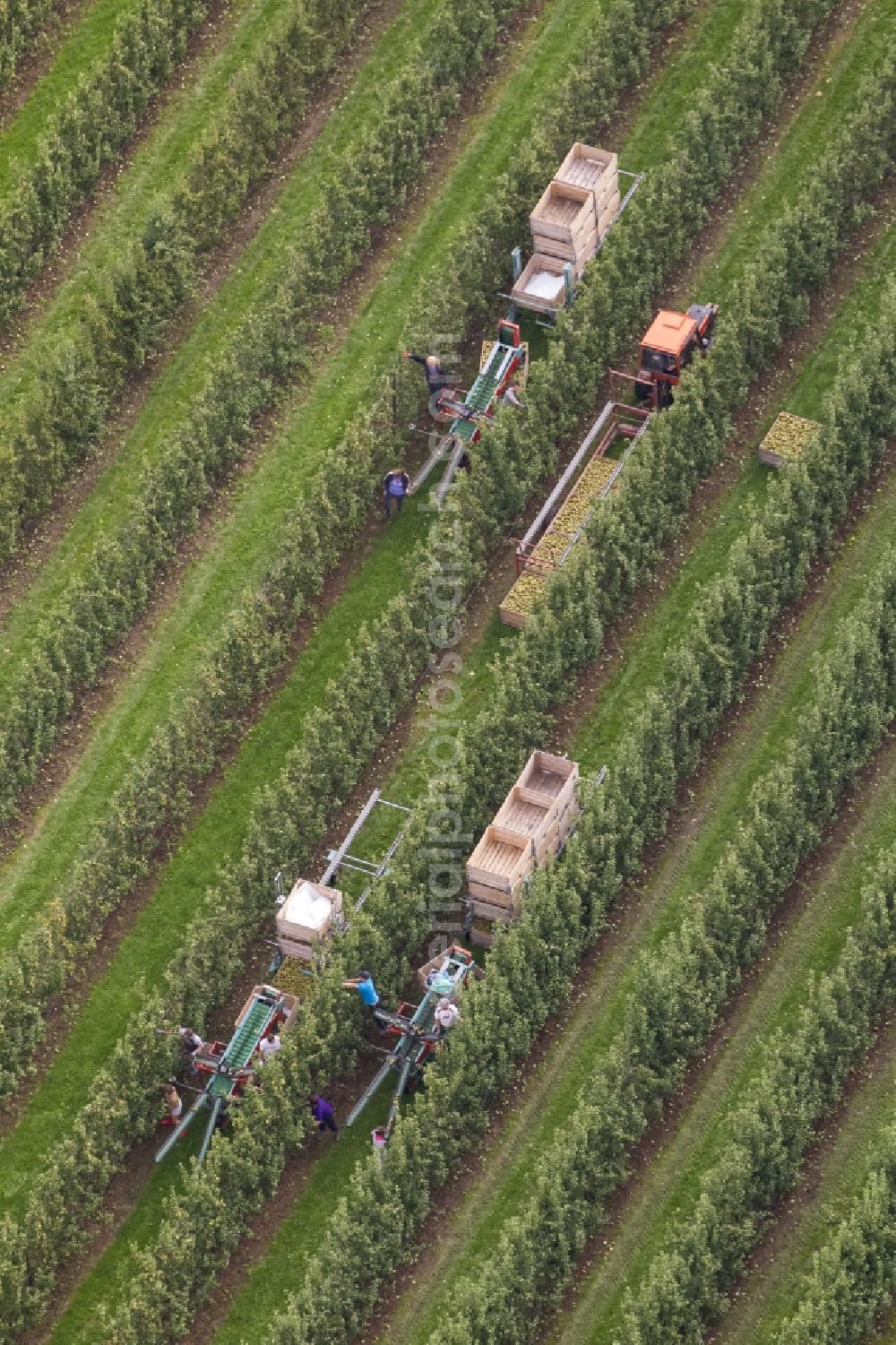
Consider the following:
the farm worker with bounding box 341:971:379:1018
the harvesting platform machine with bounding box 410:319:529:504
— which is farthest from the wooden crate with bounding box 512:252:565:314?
the farm worker with bounding box 341:971:379:1018

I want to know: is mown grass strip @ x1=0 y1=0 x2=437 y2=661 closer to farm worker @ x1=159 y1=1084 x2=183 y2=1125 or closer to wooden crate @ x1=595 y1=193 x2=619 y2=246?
wooden crate @ x1=595 y1=193 x2=619 y2=246

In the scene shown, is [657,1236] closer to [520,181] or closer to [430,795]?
[430,795]

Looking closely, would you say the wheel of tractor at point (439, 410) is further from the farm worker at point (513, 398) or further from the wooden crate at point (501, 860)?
the wooden crate at point (501, 860)

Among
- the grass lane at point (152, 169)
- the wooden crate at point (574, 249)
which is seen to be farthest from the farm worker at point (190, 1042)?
the wooden crate at point (574, 249)

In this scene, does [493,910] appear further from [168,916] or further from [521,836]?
[168,916]

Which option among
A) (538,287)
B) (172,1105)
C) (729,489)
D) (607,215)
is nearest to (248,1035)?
(172,1105)

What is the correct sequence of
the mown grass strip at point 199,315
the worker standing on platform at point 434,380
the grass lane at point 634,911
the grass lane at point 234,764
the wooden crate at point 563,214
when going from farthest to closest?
the wooden crate at point 563,214 → the worker standing on platform at point 434,380 → the mown grass strip at point 199,315 → the grass lane at point 234,764 → the grass lane at point 634,911
